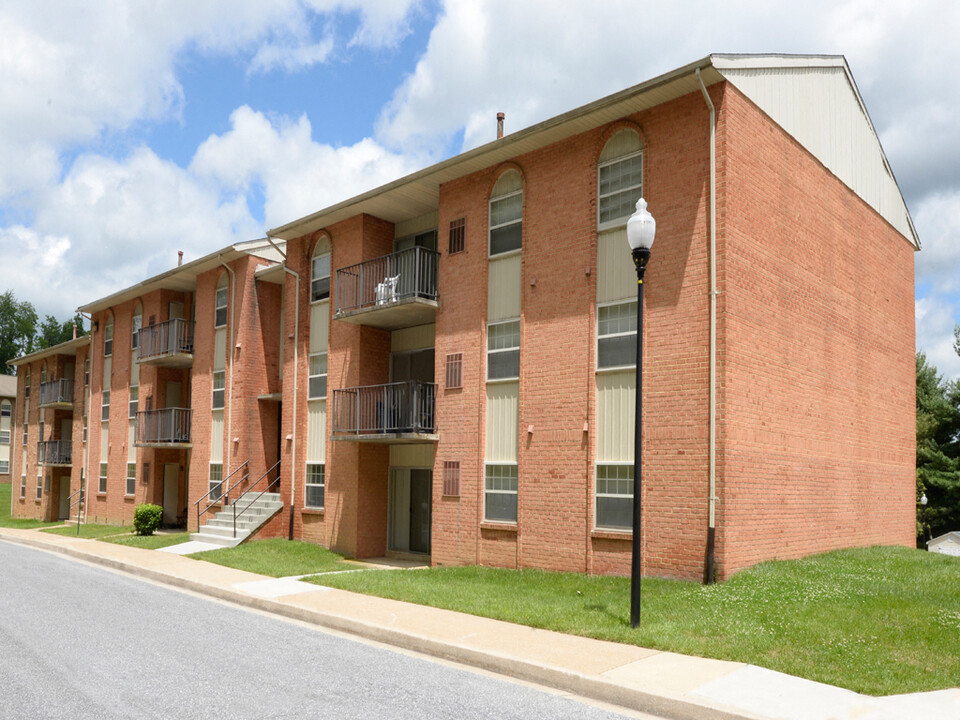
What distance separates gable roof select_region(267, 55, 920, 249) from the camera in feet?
45.8

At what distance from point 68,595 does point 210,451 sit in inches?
504

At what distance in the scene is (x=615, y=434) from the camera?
14453mm

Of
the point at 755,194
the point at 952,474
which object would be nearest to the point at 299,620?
the point at 755,194

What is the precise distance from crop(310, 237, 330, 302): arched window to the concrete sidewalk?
10.5 metres

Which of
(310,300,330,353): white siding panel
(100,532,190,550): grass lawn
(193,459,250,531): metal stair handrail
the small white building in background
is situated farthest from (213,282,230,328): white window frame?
the small white building in background

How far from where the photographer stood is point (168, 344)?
1120 inches

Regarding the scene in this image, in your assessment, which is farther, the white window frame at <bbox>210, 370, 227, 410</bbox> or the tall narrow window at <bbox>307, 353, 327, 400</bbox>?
the white window frame at <bbox>210, 370, 227, 410</bbox>

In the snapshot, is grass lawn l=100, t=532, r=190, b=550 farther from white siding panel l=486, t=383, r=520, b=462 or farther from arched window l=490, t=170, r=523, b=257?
arched window l=490, t=170, r=523, b=257

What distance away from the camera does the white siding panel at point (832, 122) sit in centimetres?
1490

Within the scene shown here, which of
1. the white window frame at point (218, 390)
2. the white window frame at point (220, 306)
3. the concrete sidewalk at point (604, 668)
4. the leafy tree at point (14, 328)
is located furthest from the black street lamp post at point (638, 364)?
the leafy tree at point (14, 328)

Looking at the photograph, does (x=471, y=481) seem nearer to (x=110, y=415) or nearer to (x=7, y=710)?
(x=7, y=710)

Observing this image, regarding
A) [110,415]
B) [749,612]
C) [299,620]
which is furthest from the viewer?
[110,415]

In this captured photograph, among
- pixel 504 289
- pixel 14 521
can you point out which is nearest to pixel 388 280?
pixel 504 289

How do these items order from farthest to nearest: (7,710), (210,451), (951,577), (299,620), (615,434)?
(210,451) → (615,434) → (951,577) → (299,620) → (7,710)
